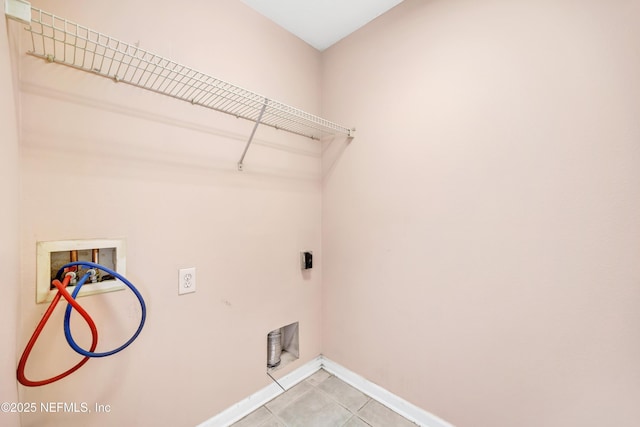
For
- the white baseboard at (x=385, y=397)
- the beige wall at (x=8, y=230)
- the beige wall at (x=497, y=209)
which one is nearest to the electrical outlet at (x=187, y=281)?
the beige wall at (x=8, y=230)

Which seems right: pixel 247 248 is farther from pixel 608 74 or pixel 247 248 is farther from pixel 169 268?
pixel 608 74

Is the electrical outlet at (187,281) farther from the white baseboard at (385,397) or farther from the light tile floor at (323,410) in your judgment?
the white baseboard at (385,397)

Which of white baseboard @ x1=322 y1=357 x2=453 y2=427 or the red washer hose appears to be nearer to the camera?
the red washer hose

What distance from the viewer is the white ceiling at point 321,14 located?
4.91ft

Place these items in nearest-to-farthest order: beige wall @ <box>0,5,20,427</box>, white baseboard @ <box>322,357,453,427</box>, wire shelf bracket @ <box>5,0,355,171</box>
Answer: beige wall @ <box>0,5,20,427</box>
wire shelf bracket @ <box>5,0,355,171</box>
white baseboard @ <box>322,357,453,427</box>

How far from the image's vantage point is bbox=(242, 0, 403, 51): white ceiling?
58.9 inches

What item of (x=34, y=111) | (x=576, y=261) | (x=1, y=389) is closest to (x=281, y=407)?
(x=1, y=389)

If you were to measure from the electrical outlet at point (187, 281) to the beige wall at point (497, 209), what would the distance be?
97cm

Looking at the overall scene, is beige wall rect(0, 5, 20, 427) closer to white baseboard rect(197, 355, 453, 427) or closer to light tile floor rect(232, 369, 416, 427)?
white baseboard rect(197, 355, 453, 427)

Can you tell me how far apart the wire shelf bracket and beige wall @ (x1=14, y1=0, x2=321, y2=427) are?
5 cm

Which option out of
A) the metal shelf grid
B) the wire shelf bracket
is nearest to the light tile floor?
the wire shelf bracket

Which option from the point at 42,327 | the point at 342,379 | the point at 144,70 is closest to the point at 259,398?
the point at 342,379

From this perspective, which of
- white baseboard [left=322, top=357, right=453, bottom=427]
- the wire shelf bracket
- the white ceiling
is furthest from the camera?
the white ceiling

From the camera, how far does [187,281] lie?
1271 millimetres
